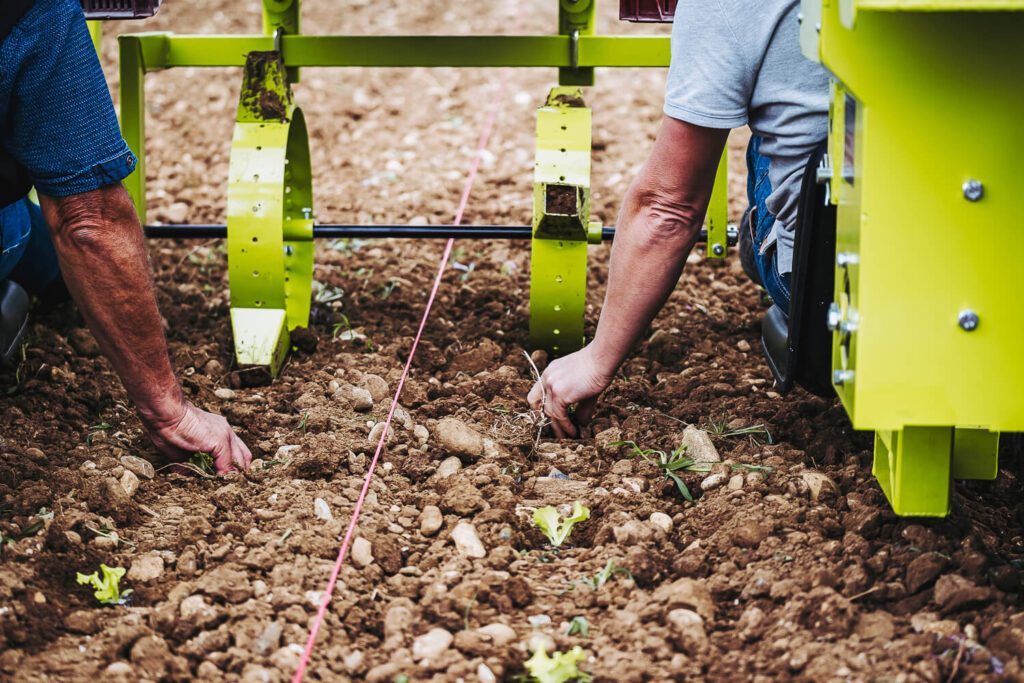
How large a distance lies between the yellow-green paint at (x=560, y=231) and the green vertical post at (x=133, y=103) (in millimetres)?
1059

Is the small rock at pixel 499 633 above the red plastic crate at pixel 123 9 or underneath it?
underneath

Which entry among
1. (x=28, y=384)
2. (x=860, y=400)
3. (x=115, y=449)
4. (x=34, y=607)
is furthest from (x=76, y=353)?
(x=860, y=400)

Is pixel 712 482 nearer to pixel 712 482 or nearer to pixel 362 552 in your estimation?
pixel 712 482

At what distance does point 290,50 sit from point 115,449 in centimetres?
121

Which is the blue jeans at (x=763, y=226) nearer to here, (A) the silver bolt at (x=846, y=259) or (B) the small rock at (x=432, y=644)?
(A) the silver bolt at (x=846, y=259)

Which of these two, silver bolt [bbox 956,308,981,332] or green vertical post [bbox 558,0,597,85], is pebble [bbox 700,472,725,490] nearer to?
silver bolt [bbox 956,308,981,332]

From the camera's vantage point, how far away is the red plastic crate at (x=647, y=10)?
3.02 m

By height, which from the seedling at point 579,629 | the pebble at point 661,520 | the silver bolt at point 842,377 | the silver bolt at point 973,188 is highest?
the silver bolt at point 973,188

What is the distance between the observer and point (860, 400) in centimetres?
167

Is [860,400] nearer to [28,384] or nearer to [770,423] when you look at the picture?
[770,423]

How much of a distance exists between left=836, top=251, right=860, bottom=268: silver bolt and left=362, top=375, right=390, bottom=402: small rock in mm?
1251

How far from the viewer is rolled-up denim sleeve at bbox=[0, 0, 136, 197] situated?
81.2 inches

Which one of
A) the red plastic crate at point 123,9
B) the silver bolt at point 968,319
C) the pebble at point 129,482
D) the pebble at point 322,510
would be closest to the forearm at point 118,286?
the pebble at point 129,482

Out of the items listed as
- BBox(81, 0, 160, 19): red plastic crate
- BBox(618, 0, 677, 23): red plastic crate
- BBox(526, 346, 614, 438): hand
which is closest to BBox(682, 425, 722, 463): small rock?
BBox(526, 346, 614, 438): hand
